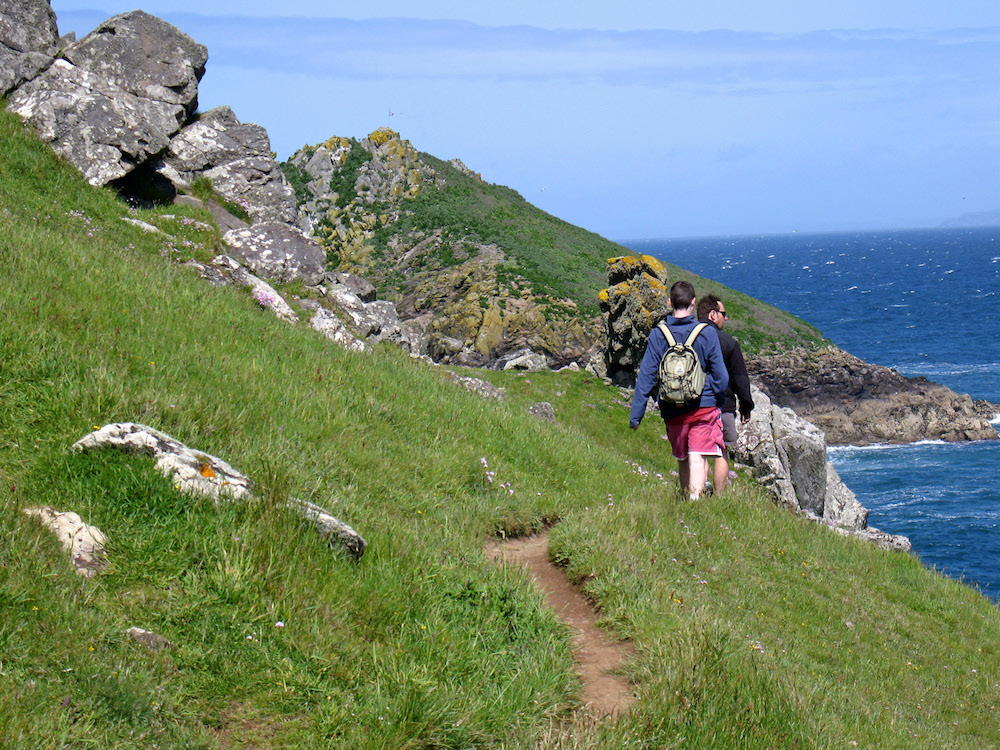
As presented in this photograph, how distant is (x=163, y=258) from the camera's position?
1405 centimetres

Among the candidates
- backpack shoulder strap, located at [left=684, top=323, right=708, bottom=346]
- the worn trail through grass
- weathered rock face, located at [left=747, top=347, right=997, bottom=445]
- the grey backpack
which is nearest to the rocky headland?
weathered rock face, located at [left=747, top=347, right=997, bottom=445]

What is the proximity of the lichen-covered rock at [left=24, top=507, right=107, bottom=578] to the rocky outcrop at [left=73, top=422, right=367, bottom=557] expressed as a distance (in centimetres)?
56

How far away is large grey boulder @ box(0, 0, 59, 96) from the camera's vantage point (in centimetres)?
1712

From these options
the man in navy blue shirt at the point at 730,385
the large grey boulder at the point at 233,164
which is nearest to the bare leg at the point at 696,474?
the man in navy blue shirt at the point at 730,385

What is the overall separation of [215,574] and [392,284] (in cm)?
5238

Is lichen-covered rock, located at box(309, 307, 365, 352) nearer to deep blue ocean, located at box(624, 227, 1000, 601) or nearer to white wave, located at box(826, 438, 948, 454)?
deep blue ocean, located at box(624, 227, 1000, 601)

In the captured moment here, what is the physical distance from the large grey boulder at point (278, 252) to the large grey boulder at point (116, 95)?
2798mm

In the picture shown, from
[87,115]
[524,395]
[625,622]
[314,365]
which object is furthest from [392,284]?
[625,622]

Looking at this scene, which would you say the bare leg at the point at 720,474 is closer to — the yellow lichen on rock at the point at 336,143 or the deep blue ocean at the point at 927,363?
the deep blue ocean at the point at 927,363

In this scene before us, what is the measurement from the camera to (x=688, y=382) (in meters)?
8.84

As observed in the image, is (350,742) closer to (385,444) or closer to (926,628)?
(385,444)

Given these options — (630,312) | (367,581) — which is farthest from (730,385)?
(630,312)

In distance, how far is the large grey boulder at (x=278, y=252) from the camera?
17141mm

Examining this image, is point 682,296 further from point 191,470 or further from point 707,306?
point 191,470
